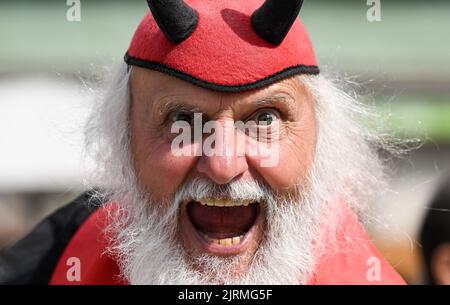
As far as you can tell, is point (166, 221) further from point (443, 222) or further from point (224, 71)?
point (443, 222)

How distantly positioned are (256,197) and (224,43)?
16.3 inches

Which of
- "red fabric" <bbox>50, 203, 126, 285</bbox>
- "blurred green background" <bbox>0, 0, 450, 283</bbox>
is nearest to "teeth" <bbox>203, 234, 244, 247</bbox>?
"red fabric" <bbox>50, 203, 126, 285</bbox>

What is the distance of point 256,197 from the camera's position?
1.85 m

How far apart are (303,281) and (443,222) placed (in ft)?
3.22

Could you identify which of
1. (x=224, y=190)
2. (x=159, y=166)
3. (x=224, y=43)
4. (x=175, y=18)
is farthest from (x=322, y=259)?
(x=175, y=18)

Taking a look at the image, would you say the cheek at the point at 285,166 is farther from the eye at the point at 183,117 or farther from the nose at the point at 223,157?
the eye at the point at 183,117

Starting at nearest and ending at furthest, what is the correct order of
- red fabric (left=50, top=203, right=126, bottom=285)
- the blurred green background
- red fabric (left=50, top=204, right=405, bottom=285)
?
1. red fabric (left=50, top=204, right=405, bottom=285)
2. red fabric (left=50, top=203, right=126, bottom=285)
3. the blurred green background

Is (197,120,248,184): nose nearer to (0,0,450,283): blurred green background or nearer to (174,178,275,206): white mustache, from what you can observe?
(174,178,275,206): white mustache

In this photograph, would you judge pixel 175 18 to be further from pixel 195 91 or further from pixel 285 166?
pixel 285 166

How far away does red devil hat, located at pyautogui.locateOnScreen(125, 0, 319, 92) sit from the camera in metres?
1.82

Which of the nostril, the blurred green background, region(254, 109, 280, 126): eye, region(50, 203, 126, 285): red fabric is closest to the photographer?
the nostril

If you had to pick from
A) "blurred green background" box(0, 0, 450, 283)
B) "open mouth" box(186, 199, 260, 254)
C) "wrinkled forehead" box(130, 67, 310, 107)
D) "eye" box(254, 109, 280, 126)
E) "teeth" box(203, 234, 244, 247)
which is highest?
"blurred green background" box(0, 0, 450, 283)

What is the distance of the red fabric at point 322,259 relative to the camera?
2.10 m

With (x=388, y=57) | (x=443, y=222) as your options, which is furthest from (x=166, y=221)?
(x=388, y=57)
